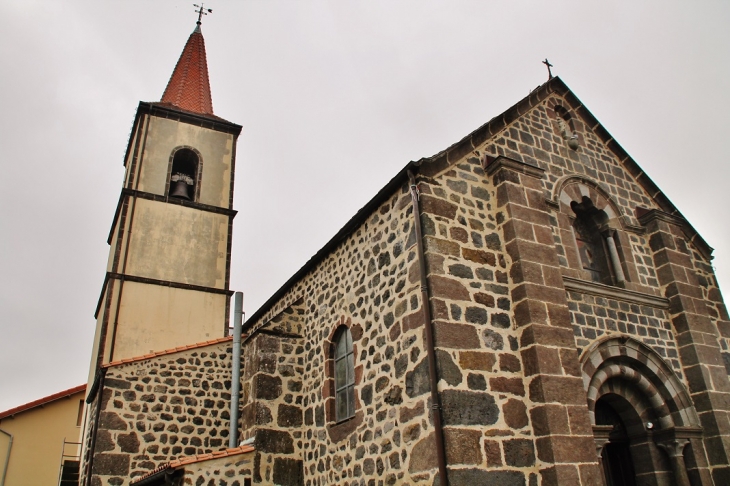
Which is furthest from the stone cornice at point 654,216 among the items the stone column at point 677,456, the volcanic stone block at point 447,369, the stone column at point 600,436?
A: the volcanic stone block at point 447,369

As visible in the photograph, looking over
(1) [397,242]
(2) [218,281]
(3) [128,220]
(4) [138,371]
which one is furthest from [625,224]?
(3) [128,220]

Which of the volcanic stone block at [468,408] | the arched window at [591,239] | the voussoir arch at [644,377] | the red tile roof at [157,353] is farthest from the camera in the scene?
the red tile roof at [157,353]

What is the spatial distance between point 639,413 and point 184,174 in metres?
15.2

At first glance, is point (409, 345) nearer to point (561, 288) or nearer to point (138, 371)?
point (561, 288)

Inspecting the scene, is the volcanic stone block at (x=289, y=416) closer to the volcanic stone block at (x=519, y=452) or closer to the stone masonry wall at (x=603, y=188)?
the volcanic stone block at (x=519, y=452)

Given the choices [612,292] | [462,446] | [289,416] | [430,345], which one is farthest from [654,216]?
[289,416]

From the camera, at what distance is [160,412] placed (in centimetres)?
1138

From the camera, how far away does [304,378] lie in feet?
34.1

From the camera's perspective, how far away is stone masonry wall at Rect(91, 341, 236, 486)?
10734 millimetres

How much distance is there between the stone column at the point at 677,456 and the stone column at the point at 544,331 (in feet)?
6.06

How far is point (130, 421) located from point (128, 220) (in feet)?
23.7

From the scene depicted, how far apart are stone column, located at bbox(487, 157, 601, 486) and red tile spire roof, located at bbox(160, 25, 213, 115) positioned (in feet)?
46.9

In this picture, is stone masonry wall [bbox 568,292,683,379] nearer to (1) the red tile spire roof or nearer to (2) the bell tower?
(2) the bell tower

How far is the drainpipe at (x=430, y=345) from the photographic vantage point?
6367 mm
